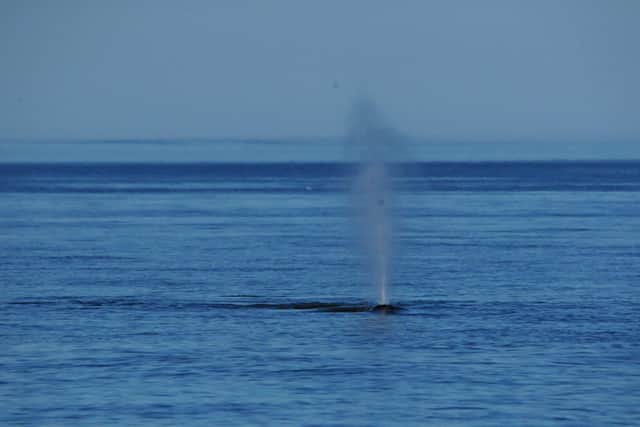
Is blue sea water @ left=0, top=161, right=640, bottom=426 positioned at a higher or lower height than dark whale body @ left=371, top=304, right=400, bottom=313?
lower

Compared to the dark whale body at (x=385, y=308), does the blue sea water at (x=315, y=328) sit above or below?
below

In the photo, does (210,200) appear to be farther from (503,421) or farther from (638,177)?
(503,421)

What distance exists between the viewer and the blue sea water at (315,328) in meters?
35.7

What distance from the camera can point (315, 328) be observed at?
46.5 metres

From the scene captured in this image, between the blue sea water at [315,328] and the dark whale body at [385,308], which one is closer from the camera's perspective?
the blue sea water at [315,328]

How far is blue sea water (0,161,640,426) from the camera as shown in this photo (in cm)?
3566

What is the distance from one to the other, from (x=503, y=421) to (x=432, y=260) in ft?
113

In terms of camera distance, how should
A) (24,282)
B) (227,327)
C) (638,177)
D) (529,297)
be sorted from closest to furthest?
(227,327), (529,297), (24,282), (638,177)

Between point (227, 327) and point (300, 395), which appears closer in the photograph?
point (300, 395)

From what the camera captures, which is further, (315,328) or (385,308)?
(385,308)

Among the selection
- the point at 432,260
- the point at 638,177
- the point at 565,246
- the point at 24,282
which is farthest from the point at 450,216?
the point at 638,177

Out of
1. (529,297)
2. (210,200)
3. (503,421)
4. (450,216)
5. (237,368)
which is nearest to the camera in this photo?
(503,421)

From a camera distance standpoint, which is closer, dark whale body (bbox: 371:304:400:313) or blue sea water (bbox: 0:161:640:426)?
blue sea water (bbox: 0:161:640:426)

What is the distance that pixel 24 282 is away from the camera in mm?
59656
